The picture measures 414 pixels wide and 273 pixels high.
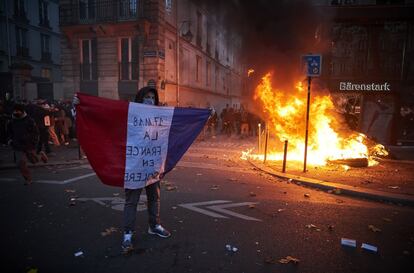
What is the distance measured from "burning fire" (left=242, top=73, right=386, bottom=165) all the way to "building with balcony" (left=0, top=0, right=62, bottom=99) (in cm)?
1645

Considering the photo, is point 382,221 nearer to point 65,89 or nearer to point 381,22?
point 381,22

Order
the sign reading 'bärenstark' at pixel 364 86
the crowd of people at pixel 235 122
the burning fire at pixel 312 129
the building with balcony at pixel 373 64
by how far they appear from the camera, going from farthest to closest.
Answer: the crowd of people at pixel 235 122 < the sign reading 'bärenstark' at pixel 364 86 < the building with balcony at pixel 373 64 < the burning fire at pixel 312 129

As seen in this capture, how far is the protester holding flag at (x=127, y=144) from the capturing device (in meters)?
3.94

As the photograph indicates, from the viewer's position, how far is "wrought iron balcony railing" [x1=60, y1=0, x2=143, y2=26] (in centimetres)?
1978

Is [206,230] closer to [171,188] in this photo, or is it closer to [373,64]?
[171,188]

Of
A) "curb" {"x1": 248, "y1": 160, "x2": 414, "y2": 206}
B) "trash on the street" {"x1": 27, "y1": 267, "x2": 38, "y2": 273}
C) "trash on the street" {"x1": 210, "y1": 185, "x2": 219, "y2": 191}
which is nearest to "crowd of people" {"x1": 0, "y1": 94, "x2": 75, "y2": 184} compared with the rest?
"trash on the street" {"x1": 27, "y1": 267, "x2": 38, "y2": 273}

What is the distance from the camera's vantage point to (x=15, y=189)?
6539mm

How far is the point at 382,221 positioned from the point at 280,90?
8.32 metres

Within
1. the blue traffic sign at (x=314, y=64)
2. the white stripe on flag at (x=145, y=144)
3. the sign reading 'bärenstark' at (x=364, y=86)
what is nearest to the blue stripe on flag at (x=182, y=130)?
the white stripe on flag at (x=145, y=144)

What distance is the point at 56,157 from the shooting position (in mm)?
10734

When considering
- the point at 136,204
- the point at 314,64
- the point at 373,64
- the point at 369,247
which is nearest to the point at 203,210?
the point at 136,204

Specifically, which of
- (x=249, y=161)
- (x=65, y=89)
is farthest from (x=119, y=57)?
(x=249, y=161)

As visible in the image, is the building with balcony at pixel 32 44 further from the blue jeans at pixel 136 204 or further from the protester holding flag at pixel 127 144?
the blue jeans at pixel 136 204

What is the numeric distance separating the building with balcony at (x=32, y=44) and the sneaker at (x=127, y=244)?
65.9ft
